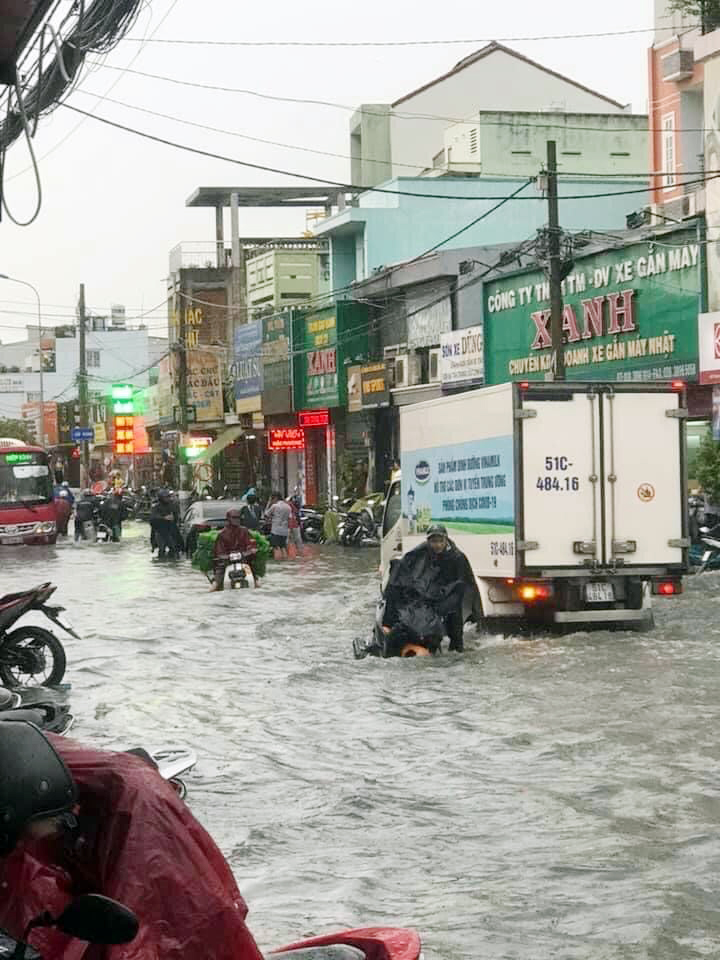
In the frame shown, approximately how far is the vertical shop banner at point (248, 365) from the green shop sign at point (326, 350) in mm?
4866

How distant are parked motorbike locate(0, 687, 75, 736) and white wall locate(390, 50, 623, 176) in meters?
46.5

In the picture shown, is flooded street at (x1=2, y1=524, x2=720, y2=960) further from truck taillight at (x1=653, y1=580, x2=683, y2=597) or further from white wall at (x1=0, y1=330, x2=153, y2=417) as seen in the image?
white wall at (x1=0, y1=330, x2=153, y2=417)

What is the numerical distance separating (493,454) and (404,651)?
2.66 meters

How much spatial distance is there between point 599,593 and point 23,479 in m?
29.9

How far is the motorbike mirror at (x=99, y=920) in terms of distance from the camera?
299cm

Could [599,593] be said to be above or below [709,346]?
below

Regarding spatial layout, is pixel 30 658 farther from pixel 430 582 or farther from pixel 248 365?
pixel 248 365

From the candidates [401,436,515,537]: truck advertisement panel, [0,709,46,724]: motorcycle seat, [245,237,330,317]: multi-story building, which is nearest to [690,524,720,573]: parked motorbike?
[401,436,515,537]: truck advertisement panel

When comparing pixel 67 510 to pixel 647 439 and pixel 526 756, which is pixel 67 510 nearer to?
pixel 647 439

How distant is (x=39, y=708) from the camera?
8383 mm

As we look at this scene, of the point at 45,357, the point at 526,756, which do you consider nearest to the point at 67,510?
the point at 526,756

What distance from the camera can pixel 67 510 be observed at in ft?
168

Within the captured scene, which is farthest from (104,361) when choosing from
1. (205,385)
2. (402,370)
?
(402,370)

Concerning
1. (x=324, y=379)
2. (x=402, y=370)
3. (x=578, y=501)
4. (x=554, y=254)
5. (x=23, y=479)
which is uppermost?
(x=554, y=254)
